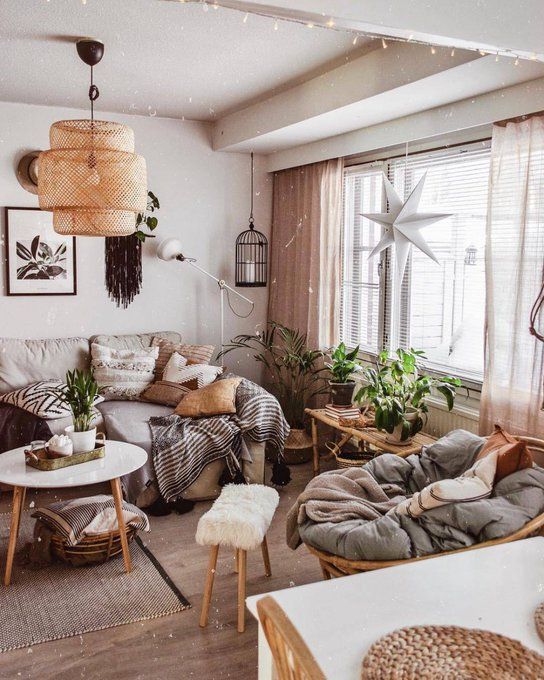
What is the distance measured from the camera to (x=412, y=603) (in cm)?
143

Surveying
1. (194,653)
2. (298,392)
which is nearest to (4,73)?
(298,392)

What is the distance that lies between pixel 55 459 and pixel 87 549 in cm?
44

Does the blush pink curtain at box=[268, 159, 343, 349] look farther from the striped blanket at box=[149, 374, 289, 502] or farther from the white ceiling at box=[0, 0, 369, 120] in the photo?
the striped blanket at box=[149, 374, 289, 502]

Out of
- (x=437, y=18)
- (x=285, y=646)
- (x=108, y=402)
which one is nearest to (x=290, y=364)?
(x=108, y=402)

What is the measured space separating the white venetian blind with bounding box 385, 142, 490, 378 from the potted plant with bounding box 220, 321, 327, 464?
77 cm

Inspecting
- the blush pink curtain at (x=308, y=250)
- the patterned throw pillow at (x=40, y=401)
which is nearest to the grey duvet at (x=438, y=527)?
the patterned throw pillow at (x=40, y=401)

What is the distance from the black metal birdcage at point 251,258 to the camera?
213 inches

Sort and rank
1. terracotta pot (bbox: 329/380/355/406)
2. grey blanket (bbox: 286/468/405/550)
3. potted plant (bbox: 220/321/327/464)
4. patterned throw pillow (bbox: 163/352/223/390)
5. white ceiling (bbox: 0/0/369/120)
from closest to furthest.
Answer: grey blanket (bbox: 286/468/405/550) → white ceiling (bbox: 0/0/369/120) → terracotta pot (bbox: 329/380/355/406) → patterned throw pillow (bbox: 163/352/223/390) → potted plant (bbox: 220/321/327/464)

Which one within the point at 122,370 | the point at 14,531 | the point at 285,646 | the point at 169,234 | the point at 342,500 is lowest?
the point at 14,531

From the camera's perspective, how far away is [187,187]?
5219 mm

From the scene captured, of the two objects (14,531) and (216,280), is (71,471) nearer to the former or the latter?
(14,531)

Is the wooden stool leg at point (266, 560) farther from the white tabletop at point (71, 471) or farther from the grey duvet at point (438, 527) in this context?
the white tabletop at point (71, 471)

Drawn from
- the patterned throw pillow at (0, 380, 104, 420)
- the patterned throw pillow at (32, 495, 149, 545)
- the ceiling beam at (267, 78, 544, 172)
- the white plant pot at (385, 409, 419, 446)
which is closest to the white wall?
the ceiling beam at (267, 78, 544, 172)

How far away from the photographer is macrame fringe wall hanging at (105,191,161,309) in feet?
16.4
